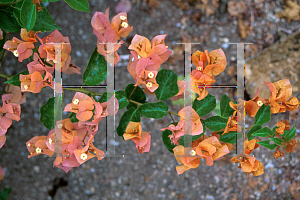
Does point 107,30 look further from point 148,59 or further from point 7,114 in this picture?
point 7,114

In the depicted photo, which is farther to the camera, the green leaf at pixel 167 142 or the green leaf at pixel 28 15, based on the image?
the green leaf at pixel 167 142

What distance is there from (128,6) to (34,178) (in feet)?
4.09

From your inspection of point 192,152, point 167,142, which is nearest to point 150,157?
point 167,142

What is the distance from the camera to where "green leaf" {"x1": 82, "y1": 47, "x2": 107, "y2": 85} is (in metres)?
0.70

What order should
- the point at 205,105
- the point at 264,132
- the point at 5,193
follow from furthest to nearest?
1. the point at 5,193
2. the point at 205,105
3. the point at 264,132

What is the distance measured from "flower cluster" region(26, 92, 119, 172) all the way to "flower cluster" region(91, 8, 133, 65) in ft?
0.47

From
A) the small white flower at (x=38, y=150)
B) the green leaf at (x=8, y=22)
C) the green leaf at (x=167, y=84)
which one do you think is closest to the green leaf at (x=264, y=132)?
the green leaf at (x=167, y=84)

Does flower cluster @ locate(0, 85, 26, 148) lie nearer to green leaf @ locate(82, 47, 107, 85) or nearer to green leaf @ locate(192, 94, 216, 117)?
green leaf @ locate(82, 47, 107, 85)

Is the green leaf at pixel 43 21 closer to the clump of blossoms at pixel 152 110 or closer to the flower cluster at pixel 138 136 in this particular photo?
the clump of blossoms at pixel 152 110

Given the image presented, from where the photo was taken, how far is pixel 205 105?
649 millimetres

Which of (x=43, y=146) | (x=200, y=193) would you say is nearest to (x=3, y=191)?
(x=43, y=146)

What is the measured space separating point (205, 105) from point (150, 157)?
3.05 ft

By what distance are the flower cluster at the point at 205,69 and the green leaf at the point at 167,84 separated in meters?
0.07

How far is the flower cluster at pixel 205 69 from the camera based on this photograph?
22.3 inches
